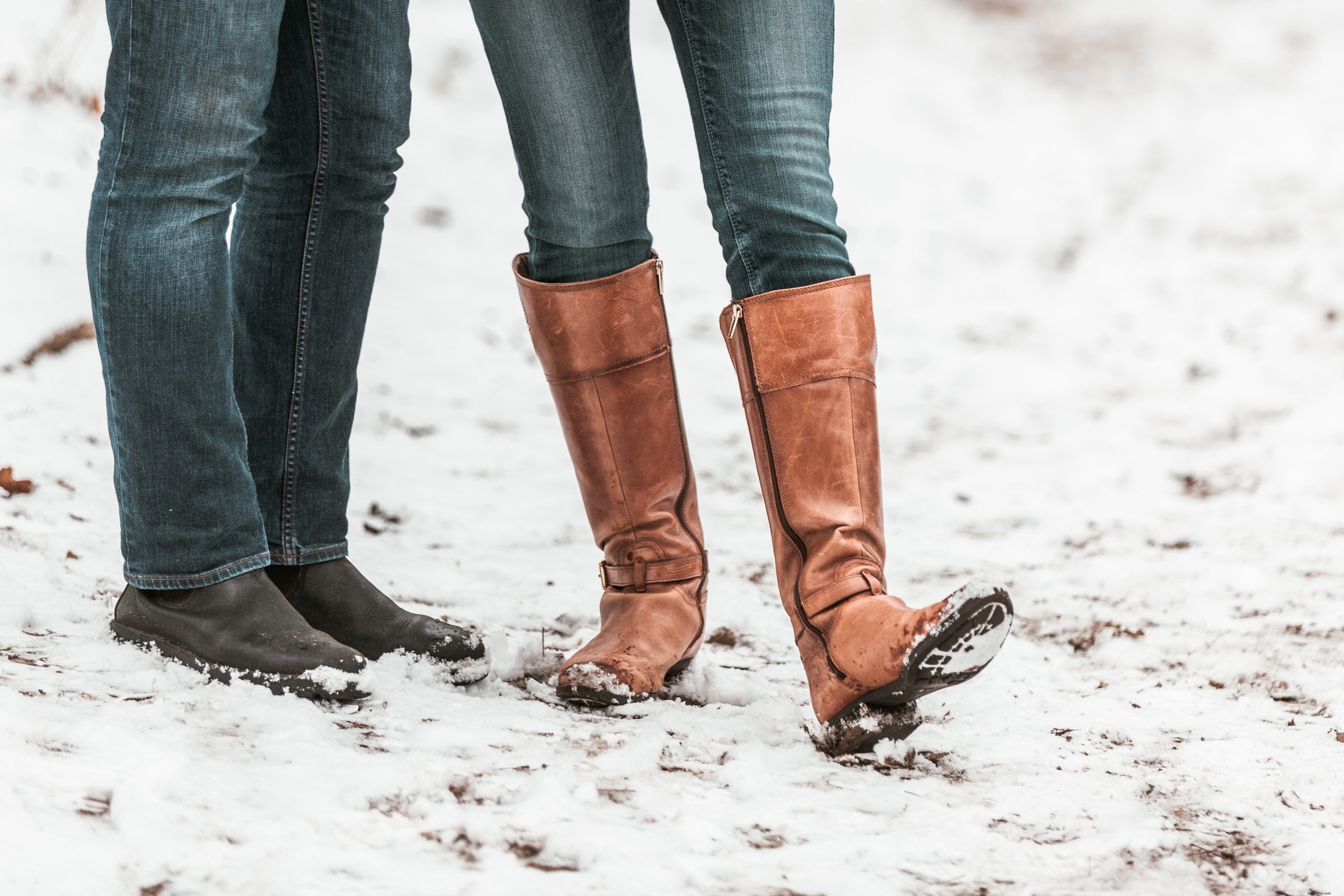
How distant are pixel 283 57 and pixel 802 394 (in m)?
0.80

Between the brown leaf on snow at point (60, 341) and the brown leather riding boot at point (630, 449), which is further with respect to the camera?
the brown leaf on snow at point (60, 341)

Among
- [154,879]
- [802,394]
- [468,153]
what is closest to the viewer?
[154,879]

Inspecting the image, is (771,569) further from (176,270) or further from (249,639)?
(176,270)

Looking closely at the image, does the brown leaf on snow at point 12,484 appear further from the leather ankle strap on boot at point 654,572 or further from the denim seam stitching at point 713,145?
the denim seam stitching at point 713,145

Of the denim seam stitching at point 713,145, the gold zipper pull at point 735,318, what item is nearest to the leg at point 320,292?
the denim seam stitching at point 713,145

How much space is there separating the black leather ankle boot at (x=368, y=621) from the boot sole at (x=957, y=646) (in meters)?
0.57

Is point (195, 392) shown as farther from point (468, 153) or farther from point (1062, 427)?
point (468, 153)

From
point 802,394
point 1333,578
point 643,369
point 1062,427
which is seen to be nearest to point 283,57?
point 643,369

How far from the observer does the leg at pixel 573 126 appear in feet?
4.52

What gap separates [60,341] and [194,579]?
1.65 meters

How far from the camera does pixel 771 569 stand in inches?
87.8

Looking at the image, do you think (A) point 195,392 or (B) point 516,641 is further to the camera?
(B) point 516,641

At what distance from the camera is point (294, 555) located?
1.50 meters

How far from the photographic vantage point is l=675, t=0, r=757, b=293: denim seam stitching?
4.31 ft
